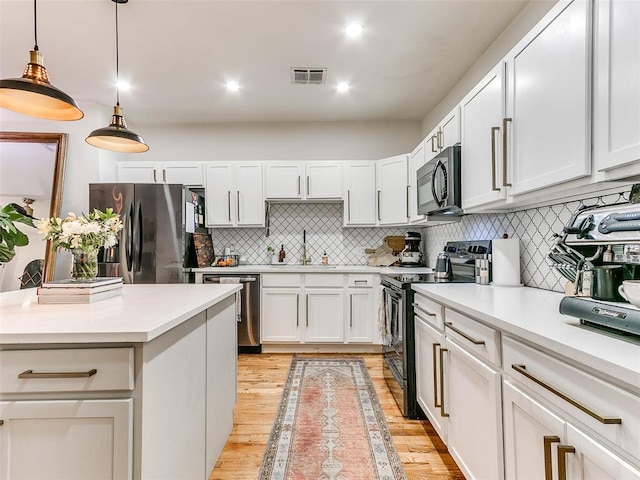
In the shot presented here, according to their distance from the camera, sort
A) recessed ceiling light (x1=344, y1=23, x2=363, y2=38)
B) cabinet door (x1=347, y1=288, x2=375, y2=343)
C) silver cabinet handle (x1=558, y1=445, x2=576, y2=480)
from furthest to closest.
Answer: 1. cabinet door (x1=347, y1=288, x2=375, y2=343)
2. recessed ceiling light (x1=344, y1=23, x2=363, y2=38)
3. silver cabinet handle (x1=558, y1=445, x2=576, y2=480)

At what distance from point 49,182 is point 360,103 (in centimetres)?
365

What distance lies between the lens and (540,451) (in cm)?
99

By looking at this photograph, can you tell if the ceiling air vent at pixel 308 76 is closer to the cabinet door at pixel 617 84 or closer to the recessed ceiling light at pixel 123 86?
the recessed ceiling light at pixel 123 86

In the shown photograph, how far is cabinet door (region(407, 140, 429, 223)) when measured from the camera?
10.3 feet

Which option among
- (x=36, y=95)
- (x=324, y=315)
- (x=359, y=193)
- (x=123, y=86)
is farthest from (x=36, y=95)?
(x=359, y=193)

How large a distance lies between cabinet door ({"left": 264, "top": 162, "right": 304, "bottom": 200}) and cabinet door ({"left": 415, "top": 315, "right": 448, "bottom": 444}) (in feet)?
7.54

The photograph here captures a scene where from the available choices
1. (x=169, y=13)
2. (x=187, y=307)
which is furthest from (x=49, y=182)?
(x=187, y=307)

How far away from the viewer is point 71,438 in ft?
3.24

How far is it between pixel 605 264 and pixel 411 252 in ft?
9.07

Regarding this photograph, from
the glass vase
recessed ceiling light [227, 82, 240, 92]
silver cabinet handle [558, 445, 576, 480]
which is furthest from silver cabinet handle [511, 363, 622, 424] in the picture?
recessed ceiling light [227, 82, 240, 92]

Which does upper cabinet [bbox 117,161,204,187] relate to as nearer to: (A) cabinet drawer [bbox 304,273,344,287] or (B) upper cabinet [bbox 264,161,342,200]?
(B) upper cabinet [bbox 264,161,342,200]

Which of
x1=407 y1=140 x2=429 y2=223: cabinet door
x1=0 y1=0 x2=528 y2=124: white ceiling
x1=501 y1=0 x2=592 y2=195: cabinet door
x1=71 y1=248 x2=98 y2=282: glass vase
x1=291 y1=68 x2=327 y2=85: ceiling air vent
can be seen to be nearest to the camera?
x1=501 y1=0 x2=592 y2=195: cabinet door

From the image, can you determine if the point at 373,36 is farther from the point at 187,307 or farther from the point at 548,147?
the point at 187,307

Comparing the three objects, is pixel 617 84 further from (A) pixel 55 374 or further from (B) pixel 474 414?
(A) pixel 55 374
